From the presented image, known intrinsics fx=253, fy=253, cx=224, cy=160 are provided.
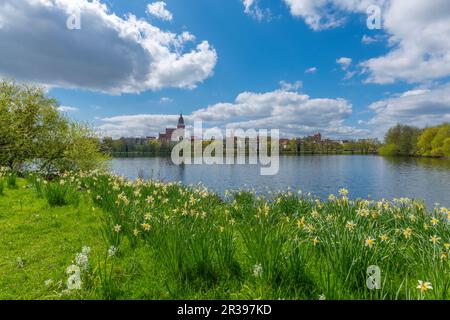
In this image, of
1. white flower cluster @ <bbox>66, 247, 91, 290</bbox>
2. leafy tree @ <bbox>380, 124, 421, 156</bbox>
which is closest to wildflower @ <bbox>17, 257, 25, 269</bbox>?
white flower cluster @ <bbox>66, 247, 91, 290</bbox>

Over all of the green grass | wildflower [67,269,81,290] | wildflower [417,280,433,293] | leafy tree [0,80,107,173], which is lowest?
the green grass

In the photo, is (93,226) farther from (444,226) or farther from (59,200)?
(444,226)

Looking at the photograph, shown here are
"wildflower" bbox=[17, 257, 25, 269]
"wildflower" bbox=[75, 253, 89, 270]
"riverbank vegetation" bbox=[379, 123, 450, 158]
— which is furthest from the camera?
"riverbank vegetation" bbox=[379, 123, 450, 158]

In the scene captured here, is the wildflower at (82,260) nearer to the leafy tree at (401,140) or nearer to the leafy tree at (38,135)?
the leafy tree at (38,135)

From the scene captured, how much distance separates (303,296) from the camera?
258cm

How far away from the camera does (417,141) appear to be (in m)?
70.2

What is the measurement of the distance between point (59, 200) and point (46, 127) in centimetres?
1219

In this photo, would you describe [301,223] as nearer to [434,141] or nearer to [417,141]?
[434,141]

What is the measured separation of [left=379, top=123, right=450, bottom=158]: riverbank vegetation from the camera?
5994 cm

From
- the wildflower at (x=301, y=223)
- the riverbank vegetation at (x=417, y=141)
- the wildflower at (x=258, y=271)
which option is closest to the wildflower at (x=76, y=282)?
the wildflower at (x=258, y=271)

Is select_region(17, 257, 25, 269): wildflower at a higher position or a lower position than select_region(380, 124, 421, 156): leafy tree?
lower

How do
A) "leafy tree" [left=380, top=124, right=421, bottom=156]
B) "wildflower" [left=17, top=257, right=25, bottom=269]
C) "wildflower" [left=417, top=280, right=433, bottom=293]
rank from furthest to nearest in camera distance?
"leafy tree" [left=380, top=124, right=421, bottom=156]
"wildflower" [left=17, top=257, right=25, bottom=269]
"wildflower" [left=417, top=280, right=433, bottom=293]

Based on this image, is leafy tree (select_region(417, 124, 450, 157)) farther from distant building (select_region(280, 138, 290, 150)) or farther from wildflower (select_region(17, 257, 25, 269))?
wildflower (select_region(17, 257, 25, 269))
